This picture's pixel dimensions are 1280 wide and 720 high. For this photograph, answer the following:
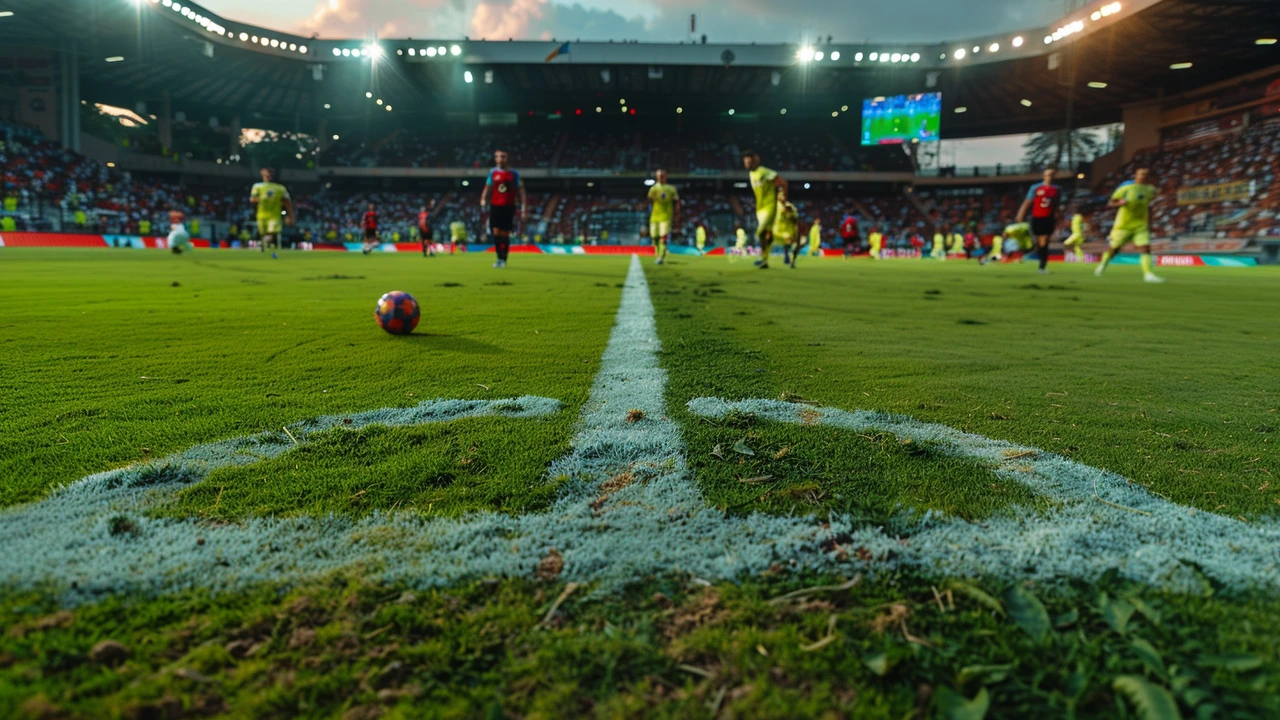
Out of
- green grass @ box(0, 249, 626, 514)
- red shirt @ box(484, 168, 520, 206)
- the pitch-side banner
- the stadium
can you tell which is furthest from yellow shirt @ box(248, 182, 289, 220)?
the pitch-side banner

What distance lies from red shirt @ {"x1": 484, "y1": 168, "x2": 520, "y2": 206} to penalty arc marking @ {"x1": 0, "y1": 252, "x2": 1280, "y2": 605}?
1172 cm

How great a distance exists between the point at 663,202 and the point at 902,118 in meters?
30.5

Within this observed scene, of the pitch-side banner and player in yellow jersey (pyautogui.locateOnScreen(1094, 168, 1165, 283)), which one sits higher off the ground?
the pitch-side banner

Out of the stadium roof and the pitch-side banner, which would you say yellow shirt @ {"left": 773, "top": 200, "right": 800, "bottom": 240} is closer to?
the stadium roof

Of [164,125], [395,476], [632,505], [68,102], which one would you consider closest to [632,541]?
[632,505]

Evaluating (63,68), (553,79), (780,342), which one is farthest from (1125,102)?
(63,68)

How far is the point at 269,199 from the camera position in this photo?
60.1ft

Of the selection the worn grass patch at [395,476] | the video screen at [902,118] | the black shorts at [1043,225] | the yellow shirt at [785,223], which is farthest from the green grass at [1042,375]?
the video screen at [902,118]

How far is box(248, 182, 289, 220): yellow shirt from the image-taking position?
711 inches

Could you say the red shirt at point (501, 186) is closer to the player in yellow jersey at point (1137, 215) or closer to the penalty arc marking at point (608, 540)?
the player in yellow jersey at point (1137, 215)

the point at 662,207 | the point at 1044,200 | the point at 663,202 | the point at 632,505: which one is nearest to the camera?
the point at 632,505

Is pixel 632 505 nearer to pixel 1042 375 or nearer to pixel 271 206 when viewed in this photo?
pixel 1042 375

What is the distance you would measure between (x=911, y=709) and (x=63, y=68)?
161 feet

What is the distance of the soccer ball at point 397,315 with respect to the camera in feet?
13.2
